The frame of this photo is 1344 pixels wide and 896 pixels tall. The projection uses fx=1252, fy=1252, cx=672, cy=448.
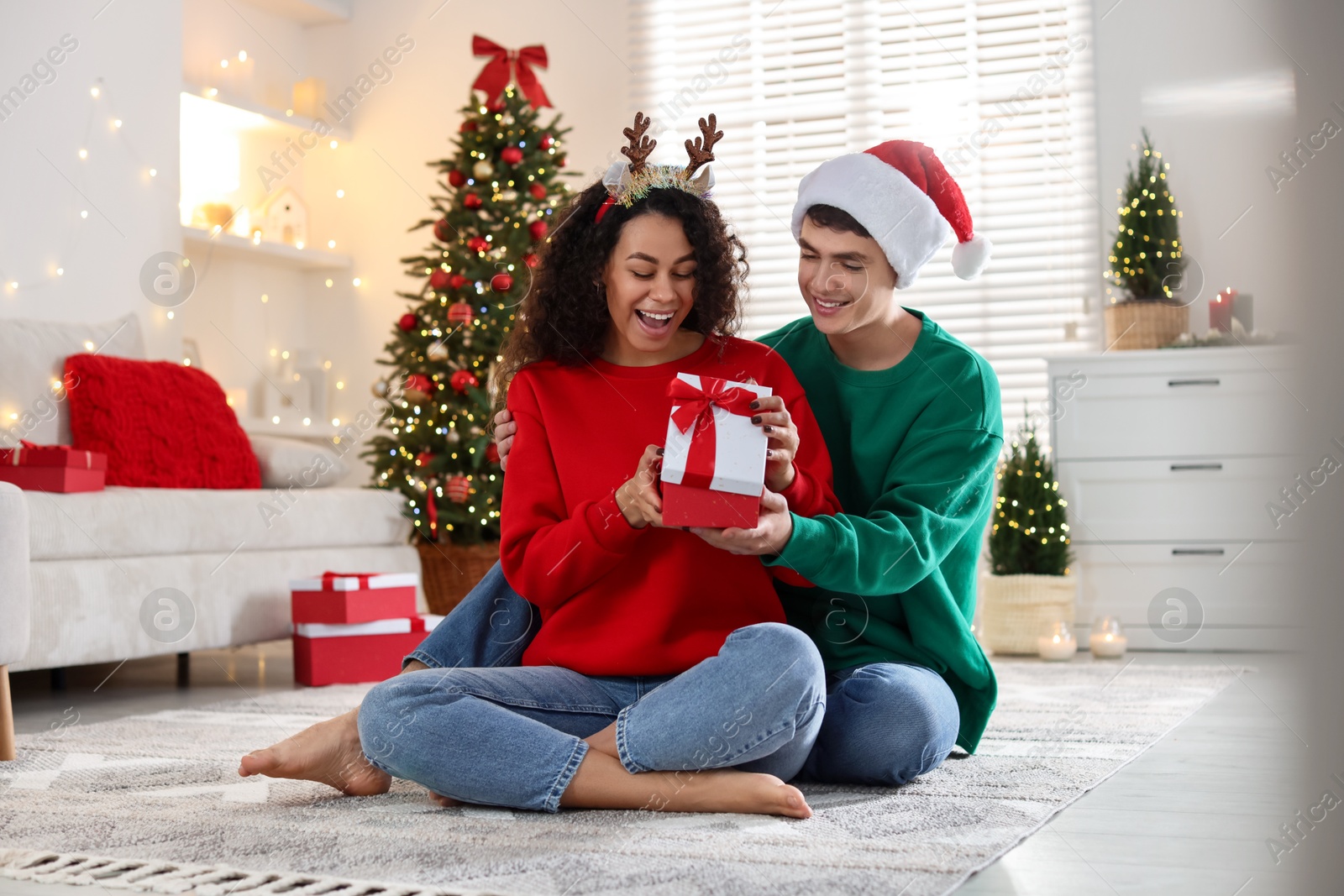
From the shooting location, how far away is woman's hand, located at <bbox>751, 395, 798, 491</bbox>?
1.36 m

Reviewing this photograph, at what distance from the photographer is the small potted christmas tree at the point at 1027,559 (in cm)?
352

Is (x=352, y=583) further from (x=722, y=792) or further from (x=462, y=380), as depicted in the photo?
(x=722, y=792)

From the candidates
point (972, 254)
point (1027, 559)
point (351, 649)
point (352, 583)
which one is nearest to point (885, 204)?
point (972, 254)

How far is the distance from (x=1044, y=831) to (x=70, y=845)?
1.01 meters

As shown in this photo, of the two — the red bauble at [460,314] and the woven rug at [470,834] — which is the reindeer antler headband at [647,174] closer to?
the woven rug at [470,834]

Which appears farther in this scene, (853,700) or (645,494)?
(853,700)

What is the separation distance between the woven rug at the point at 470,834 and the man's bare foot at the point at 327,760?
3 centimetres

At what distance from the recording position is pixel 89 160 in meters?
3.76

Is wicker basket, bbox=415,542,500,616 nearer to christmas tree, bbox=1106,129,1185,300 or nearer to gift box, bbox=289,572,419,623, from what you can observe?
gift box, bbox=289,572,419,623

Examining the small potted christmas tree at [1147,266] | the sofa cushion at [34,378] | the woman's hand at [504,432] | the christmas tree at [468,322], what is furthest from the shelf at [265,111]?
the woman's hand at [504,432]

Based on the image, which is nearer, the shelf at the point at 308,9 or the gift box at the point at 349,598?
the gift box at the point at 349,598

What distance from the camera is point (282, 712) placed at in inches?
93.4

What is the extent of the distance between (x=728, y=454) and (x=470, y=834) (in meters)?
0.47

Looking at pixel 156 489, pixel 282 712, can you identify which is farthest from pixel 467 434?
pixel 282 712
